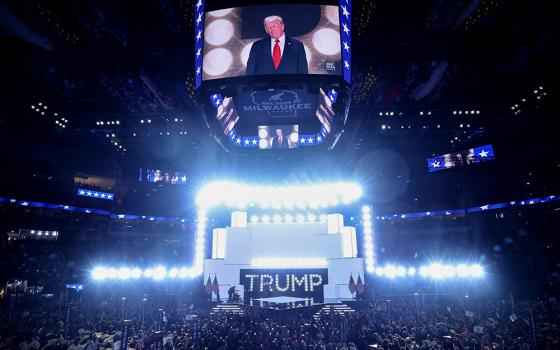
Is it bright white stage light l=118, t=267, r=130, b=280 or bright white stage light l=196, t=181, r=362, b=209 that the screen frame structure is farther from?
bright white stage light l=118, t=267, r=130, b=280

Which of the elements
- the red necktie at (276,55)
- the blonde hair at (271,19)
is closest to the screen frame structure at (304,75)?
the red necktie at (276,55)

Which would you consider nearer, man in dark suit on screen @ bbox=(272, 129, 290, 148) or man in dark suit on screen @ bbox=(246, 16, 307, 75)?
man in dark suit on screen @ bbox=(246, 16, 307, 75)

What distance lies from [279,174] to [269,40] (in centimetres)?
1449

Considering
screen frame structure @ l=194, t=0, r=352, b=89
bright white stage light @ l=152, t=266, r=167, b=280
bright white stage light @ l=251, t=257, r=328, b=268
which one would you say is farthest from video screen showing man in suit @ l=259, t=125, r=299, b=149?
bright white stage light @ l=152, t=266, r=167, b=280

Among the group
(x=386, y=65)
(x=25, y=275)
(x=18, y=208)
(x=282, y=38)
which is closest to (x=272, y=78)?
(x=282, y=38)

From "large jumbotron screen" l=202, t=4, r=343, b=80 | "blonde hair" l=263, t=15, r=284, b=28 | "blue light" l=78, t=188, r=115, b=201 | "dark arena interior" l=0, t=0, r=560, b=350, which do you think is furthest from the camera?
"blue light" l=78, t=188, r=115, b=201

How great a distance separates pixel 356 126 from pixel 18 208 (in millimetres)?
24699

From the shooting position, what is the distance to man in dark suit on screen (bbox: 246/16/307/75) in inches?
268

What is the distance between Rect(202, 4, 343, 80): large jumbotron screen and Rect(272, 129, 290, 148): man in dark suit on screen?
4776mm

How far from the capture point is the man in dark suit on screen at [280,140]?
11711 millimetres

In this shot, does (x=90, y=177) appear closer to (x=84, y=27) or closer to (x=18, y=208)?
(x=18, y=208)

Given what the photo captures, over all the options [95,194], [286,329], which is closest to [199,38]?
[286,329]

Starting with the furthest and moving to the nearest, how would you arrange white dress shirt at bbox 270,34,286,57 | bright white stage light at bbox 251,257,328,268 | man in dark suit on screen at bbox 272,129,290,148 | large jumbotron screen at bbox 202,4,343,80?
bright white stage light at bbox 251,257,328,268 < man in dark suit on screen at bbox 272,129,290,148 < large jumbotron screen at bbox 202,4,343,80 < white dress shirt at bbox 270,34,286,57

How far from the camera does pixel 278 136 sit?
38.8 feet
